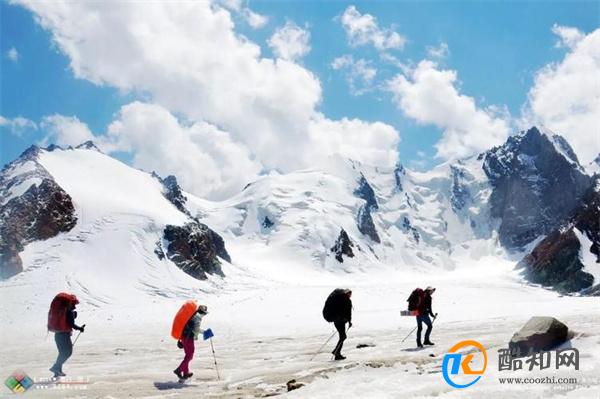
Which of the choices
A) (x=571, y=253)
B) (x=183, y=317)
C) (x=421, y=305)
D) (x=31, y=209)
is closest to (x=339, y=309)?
(x=421, y=305)

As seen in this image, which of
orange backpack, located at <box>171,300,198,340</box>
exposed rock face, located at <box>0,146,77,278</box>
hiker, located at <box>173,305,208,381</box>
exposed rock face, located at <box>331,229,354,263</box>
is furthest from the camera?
exposed rock face, located at <box>331,229,354,263</box>

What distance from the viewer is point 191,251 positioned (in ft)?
327

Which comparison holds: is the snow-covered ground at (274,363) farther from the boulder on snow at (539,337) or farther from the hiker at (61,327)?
the hiker at (61,327)

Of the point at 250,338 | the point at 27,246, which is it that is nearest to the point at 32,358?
the point at 250,338

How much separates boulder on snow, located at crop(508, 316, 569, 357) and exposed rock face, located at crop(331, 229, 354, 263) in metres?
163

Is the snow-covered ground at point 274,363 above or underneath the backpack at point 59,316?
underneath

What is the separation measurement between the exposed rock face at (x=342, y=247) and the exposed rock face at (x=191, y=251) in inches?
2756

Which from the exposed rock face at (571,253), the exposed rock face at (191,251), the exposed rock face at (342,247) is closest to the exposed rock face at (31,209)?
the exposed rock face at (191,251)

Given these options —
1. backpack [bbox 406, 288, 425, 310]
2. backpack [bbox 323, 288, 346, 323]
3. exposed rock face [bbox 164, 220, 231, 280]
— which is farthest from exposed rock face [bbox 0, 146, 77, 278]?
backpack [bbox 323, 288, 346, 323]

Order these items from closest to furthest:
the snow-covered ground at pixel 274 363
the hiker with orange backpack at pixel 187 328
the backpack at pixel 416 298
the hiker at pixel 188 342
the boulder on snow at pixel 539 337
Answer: the snow-covered ground at pixel 274 363, the boulder on snow at pixel 539 337, the hiker at pixel 188 342, the hiker with orange backpack at pixel 187 328, the backpack at pixel 416 298

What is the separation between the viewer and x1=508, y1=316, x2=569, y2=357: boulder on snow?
12508mm

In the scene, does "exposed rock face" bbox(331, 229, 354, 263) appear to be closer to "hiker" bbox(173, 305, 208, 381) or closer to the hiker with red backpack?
the hiker with red backpack

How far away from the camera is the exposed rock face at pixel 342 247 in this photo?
585 feet

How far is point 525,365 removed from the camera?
11.4 m
